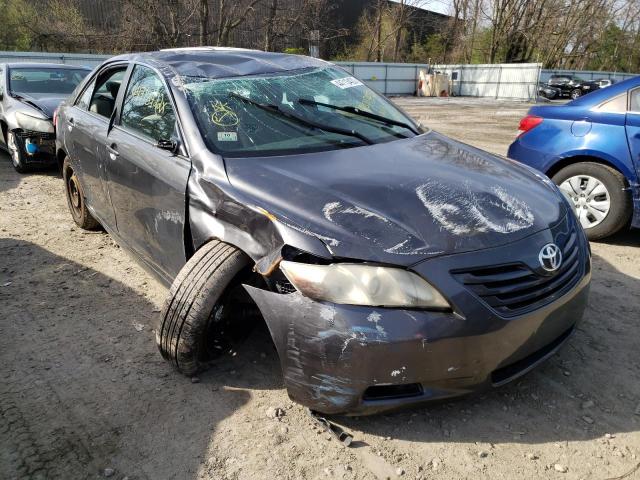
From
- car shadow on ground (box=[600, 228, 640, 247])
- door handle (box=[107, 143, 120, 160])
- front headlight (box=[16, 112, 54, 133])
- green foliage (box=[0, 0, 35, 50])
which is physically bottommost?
car shadow on ground (box=[600, 228, 640, 247])

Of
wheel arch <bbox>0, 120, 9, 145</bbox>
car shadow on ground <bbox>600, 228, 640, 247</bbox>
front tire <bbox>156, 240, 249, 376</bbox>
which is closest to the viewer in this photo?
front tire <bbox>156, 240, 249, 376</bbox>

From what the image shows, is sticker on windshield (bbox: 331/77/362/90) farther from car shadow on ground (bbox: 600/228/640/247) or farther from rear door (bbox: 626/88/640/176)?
car shadow on ground (bbox: 600/228/640/247)

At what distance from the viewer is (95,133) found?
3.79m

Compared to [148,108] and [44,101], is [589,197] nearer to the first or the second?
[148,108]

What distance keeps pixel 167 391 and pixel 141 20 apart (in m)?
20.8

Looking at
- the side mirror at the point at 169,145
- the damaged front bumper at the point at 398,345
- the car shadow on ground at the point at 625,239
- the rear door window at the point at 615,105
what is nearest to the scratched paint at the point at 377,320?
the damaged front bumper at the point at 398,345

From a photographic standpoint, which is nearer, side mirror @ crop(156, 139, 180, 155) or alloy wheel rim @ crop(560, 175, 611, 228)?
→ side mirror @ crop(156, 139, 180, 155)

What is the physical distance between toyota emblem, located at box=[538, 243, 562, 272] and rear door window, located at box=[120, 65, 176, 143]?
201cm

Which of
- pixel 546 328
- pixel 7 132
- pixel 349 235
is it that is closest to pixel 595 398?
pixel 546 328

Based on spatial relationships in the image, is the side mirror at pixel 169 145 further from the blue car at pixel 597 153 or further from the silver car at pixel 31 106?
the silver car at pixel 31 106

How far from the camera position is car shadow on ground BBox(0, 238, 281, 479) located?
213cm

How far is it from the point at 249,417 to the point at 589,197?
3.74 meters

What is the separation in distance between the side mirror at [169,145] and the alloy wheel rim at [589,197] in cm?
344

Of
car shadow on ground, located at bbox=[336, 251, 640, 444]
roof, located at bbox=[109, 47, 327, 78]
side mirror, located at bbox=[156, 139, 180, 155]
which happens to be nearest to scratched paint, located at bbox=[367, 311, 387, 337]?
→ car shadow on ground, located at bbox=[336, 251, 640, 444]
